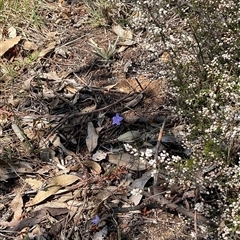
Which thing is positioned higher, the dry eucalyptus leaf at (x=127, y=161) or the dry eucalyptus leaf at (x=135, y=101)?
the dry eucalyptus leaf at (x=135, y=101)

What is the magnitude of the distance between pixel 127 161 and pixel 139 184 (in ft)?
0.63

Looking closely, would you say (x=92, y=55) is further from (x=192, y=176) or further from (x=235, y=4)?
(x=192, y=176)

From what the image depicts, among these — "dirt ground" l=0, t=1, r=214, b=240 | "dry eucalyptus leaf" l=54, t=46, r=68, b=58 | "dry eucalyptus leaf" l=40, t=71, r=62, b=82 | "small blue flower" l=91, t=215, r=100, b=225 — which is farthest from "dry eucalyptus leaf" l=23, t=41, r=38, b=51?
"small blue flower" l=91, t=215, r=100, b=225

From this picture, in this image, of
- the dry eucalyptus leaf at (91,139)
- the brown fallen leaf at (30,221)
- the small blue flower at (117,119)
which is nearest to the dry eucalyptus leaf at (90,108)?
the dry eucalyptus leaf at (91,139)

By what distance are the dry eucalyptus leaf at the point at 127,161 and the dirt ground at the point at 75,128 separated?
27 mm

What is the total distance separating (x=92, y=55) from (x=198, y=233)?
5.58 ft

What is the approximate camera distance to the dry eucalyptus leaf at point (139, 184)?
2.80m

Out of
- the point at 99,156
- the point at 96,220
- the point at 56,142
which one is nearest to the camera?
the point at 96,220

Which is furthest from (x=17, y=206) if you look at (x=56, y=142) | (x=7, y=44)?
(x=7, y=44)

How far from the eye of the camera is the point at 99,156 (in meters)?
3.06

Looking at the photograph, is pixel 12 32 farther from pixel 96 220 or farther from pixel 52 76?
pixel 96 220

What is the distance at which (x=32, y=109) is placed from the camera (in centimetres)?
346

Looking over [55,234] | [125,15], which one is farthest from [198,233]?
[125,15]

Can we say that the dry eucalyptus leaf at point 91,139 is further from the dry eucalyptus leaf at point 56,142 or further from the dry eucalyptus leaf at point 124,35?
the dry eucalyptus leaf at point 124,35
